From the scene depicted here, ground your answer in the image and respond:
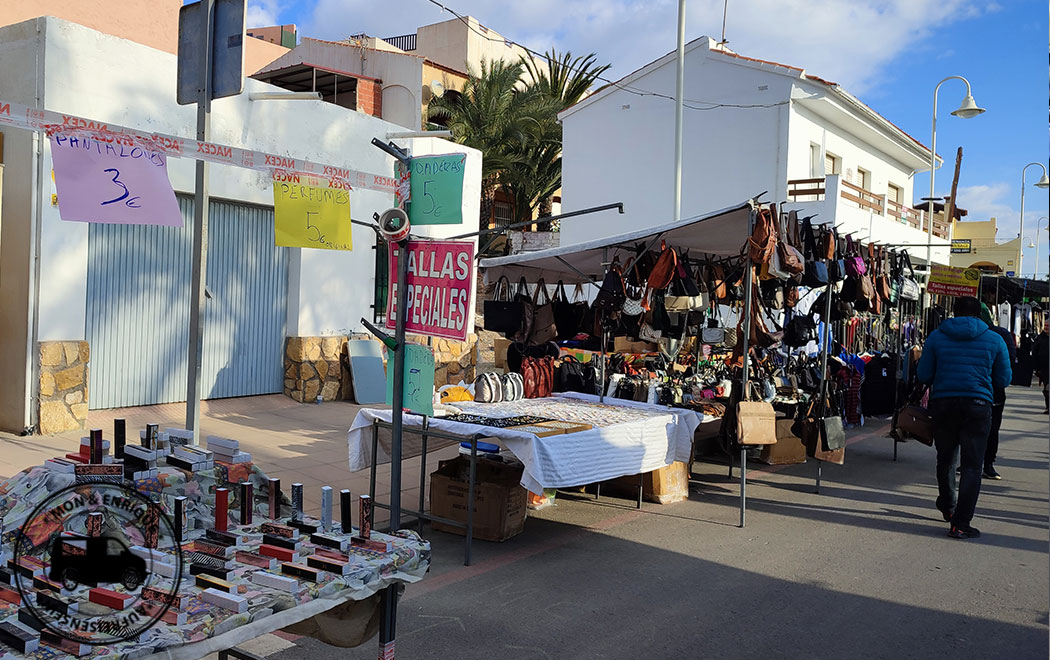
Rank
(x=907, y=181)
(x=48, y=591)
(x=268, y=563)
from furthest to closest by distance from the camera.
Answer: (x=907, y=181) < (x=268, y=563) < (x=48, y=591)

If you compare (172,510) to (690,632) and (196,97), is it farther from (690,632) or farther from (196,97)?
(196,97)

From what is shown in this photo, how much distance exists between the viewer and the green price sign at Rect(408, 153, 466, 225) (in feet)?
14.9

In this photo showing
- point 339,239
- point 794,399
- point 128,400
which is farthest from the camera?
point 128,400

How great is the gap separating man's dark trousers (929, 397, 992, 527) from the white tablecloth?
83.1 inches

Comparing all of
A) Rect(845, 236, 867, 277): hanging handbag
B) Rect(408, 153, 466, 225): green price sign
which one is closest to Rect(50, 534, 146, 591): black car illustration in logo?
Rect(408, 153, 466, 225): green price sign

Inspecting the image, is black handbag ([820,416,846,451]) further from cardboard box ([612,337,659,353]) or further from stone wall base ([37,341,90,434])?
stone wall base ([37,341,90,434])

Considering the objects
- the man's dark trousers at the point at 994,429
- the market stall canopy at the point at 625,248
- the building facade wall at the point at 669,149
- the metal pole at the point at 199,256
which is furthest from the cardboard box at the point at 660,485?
the building facade wall at the point at 669,149

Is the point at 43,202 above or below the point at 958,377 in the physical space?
above

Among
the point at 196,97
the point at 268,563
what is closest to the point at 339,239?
the point at 196,97

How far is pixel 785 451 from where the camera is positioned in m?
9.75

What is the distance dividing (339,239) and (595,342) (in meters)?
4.45

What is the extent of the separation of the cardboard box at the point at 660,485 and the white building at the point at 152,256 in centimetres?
620

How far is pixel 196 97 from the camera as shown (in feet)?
18.0

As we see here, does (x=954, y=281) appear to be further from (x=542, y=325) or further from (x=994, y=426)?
(x=542, y=325)
